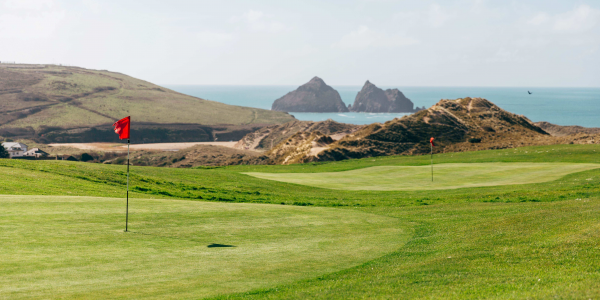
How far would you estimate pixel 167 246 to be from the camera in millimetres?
13070

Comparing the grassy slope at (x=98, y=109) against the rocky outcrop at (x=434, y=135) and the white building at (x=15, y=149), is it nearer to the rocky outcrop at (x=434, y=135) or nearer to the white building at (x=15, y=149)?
the white building at (x=15, y=149)

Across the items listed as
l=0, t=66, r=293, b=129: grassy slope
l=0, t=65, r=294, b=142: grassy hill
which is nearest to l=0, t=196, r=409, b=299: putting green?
l=0, t=65, r=294, b=142: grassy hill

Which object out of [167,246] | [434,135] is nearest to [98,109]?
[434,135]

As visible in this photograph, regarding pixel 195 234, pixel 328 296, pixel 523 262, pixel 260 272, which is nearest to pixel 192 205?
pixel 195 234

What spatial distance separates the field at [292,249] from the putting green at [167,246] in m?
0.04

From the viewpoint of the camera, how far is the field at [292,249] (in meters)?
9.38

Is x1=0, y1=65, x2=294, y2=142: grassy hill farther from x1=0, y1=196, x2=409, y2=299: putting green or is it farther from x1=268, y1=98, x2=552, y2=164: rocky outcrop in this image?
x1=0, y1=196, x2=409, y2=299: putting green


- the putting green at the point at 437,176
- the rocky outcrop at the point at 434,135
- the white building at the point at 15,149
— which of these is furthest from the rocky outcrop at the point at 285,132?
the putting green at the point at 437,176

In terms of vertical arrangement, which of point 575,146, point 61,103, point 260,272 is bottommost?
point 260,272

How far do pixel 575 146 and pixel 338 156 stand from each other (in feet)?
92.7

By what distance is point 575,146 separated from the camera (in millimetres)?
48656

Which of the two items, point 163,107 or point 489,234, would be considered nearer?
point 489,234

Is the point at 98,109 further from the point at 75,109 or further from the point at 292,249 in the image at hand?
the point at 292,249

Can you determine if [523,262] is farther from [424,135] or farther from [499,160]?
[424,135]
